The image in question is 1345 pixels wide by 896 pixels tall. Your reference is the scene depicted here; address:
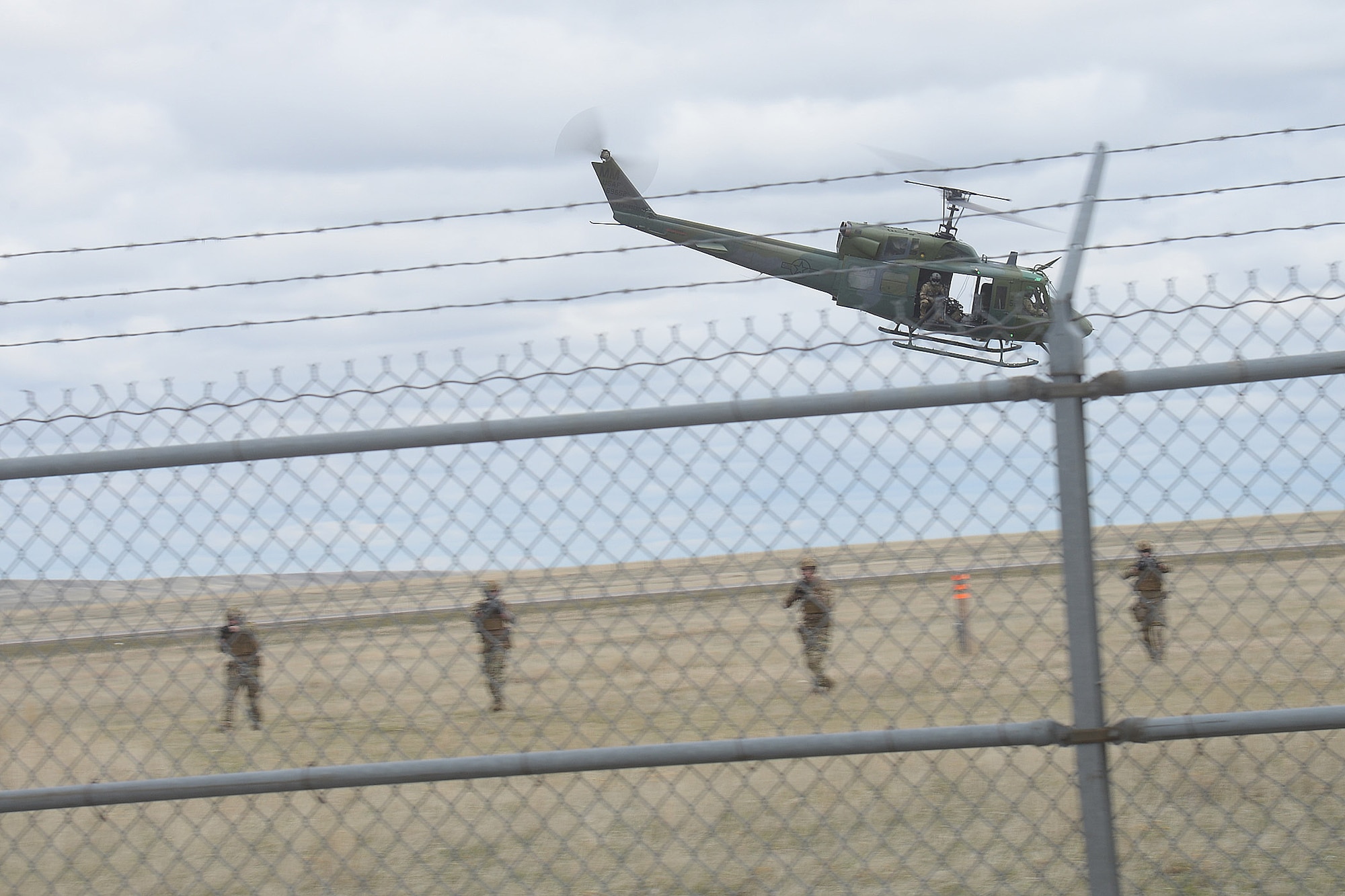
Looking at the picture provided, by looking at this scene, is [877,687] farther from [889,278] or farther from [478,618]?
[889,278]

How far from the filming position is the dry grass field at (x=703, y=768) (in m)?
3.27

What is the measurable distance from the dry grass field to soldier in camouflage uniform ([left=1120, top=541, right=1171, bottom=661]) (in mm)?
102

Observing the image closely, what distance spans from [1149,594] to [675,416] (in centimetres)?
202

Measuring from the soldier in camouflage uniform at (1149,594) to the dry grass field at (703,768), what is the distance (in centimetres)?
10

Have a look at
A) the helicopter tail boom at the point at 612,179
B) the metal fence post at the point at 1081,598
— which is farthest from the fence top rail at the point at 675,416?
the helicopter tail boom at the point at 612,179

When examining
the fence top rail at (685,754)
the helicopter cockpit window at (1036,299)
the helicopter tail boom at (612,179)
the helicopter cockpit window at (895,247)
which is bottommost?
the fence top rail at (685,754)

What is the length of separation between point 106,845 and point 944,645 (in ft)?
12.4

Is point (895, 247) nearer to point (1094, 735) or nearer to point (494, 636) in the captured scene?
point (494, 636)

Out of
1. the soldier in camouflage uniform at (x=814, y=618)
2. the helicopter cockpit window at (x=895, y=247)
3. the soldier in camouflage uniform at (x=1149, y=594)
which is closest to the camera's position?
the soldier in camouflage uniform at (x=814, y=618)

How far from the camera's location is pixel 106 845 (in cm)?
531

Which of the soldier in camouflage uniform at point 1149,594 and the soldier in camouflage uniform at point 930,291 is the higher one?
the soldier in camouflage uniform at point 930,291

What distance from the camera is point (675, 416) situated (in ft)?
9.89


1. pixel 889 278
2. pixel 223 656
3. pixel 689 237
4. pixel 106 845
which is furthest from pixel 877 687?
pixel 689 237

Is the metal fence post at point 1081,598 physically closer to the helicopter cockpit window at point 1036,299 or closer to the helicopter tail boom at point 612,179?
the helicopter cockpit window at point 1036,299
